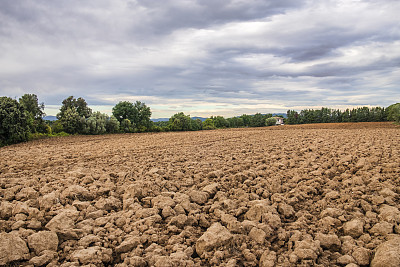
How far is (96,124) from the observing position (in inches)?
1464

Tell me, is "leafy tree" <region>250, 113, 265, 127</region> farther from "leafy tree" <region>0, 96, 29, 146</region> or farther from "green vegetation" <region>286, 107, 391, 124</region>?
"leafy tree" <region>0, 96, 29, 146</region>

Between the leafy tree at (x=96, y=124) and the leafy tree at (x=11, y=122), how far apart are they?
452 inches

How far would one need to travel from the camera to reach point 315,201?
545 centimetres

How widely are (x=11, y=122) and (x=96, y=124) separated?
49.3 feet

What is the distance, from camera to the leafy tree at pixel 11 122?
71.5 feet

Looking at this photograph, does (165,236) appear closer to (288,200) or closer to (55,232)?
(55,232)

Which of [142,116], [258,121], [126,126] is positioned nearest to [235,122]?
[258,121]

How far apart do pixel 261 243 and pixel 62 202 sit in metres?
4.30

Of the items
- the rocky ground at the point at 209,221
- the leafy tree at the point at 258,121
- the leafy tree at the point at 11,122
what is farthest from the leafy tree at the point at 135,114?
the leafy tree at the point at 258,121

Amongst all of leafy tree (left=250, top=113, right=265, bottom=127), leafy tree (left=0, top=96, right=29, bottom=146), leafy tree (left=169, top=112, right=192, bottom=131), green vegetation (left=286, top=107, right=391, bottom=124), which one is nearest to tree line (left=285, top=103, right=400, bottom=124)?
green vegetation (left=286, top=107, right=391, bottom=124)

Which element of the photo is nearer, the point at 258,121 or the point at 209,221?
the point at 209,221

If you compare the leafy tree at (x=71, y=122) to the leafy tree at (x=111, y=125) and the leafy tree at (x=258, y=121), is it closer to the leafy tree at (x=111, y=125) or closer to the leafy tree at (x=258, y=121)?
the leafy tree at (x=111, y=125)

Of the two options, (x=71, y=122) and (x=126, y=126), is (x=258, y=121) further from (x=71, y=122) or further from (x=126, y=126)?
(x=71, y=122)

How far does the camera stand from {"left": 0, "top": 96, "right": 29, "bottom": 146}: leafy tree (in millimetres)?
21781
